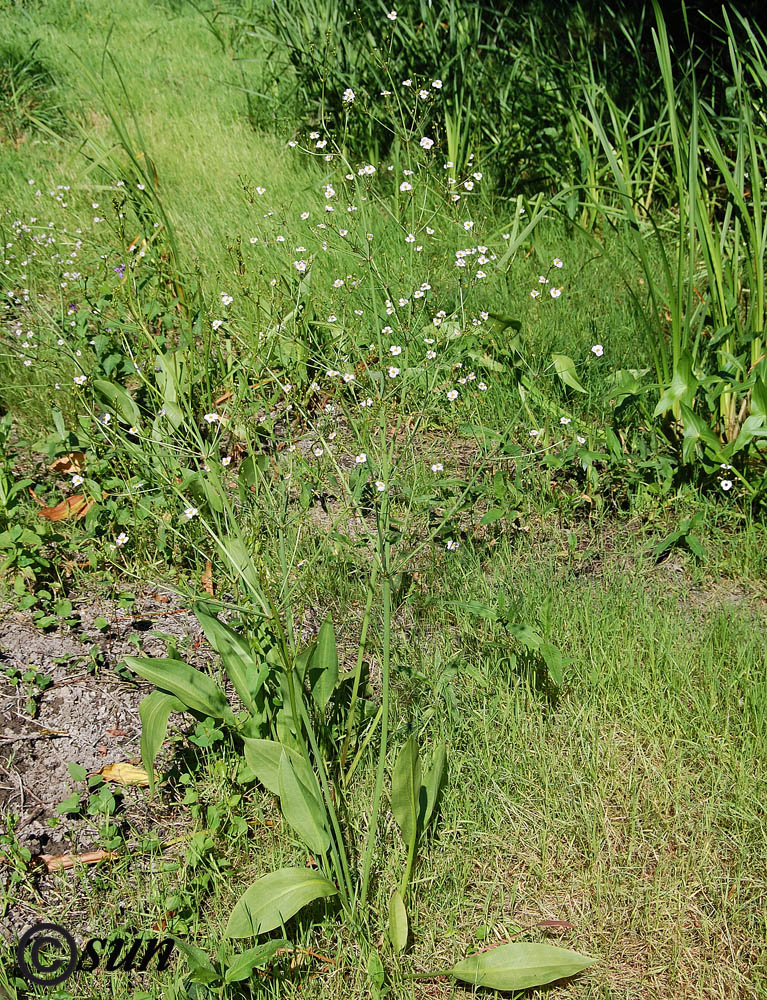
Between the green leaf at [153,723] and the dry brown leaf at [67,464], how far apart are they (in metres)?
1.18

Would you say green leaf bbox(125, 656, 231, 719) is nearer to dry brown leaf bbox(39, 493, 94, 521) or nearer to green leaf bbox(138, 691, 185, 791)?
green leaf bbox(138, 691, 185, 791)

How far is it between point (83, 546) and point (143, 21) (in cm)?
512

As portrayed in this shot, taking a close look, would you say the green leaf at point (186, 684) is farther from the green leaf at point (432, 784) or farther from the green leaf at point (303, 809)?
the green leaf at point (432, 784)

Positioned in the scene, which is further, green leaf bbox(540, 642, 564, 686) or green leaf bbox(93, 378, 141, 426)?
green leaf bbox(93, 378, 141, 426)

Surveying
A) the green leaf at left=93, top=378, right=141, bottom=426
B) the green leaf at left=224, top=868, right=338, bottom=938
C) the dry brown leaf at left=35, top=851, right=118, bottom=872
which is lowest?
the dry brown leaf at left=35, top=851, right=118, bottom=872

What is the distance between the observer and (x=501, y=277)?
324cm

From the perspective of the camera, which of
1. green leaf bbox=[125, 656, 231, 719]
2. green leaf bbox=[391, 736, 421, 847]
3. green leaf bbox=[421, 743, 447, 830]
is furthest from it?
green leaf bbox=[125, 656, 231, 719]

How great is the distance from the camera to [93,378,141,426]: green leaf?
105 inches

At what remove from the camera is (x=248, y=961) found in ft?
4.90

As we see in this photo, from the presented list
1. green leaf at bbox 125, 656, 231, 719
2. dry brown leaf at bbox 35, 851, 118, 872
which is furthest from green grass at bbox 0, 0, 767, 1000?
green leaf at bbox 125, 656, 231, 719

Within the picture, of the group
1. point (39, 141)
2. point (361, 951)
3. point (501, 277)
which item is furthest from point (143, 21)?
point (361, 951)

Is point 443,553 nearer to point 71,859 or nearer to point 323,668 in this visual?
point 323,668

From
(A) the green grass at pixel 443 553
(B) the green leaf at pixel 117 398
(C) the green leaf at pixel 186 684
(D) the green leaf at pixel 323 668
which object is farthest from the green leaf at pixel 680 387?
(B) the green leaf at pixel 117 398

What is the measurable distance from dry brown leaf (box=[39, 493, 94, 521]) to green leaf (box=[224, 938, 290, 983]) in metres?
1.49
